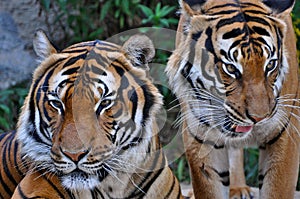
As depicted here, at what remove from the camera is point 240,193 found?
158 inches

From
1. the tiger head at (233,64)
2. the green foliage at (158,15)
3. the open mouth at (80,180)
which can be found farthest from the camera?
the green foliage at (158,15)

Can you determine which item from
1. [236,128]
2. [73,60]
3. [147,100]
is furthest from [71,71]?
[236,128]

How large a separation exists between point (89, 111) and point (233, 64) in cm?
68

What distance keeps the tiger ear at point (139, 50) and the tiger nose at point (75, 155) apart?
0.43 meters

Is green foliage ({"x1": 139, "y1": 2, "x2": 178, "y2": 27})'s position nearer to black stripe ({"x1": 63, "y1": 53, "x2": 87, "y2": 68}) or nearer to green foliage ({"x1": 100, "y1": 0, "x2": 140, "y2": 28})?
green foliage ({"x1": 100, "y1": 0, "x2": 140, "y2": 28})

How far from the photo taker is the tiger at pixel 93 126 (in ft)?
8.52

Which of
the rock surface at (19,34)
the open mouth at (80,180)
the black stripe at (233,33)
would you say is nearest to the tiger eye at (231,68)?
the black stripe at (233,33)

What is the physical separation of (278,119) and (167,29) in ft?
8.59

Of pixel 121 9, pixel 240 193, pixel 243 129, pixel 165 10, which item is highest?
pixel 243 129

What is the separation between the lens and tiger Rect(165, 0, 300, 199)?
9.61 ft

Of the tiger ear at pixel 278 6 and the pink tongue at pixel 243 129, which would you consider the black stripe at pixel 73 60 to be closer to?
the pink tongue at pixel 243 129

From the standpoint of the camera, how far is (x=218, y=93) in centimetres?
302

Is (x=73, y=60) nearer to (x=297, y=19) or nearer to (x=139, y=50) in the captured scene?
(x=139, y=50)

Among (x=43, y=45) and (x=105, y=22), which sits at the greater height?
(x=43, y=45)
